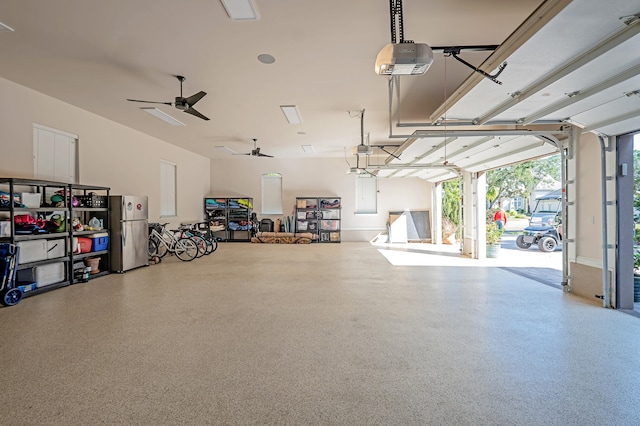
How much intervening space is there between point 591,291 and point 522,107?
2.91m

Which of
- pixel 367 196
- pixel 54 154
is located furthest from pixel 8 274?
pixel 367 196

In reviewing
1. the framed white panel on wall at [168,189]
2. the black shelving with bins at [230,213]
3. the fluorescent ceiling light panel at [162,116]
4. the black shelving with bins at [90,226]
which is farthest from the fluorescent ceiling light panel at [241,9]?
the black shelving with bins at [230,213]

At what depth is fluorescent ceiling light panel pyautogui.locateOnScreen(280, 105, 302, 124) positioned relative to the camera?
6.03 meters

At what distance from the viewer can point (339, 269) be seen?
667cm

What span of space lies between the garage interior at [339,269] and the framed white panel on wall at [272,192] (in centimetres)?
518

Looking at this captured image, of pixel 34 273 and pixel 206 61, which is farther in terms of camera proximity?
Result: pixel 34 273

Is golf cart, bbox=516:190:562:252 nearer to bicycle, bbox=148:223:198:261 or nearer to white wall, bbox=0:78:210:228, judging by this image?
bicycle, bbox=148:223:198:261

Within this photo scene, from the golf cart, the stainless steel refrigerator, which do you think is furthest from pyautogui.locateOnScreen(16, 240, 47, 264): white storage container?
the golf cart

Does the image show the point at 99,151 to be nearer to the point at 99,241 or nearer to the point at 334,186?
the point at 99,241

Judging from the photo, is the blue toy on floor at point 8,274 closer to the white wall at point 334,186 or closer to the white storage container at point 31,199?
the white storage container at point 31,199

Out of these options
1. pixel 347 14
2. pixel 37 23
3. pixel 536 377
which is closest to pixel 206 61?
pixel 37 23

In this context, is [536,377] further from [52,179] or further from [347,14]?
[52,179]

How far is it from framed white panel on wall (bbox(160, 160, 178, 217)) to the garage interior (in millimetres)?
2074

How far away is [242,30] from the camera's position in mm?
3432
